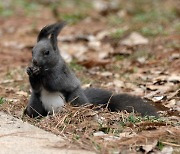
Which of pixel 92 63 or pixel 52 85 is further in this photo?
pixel 92 63

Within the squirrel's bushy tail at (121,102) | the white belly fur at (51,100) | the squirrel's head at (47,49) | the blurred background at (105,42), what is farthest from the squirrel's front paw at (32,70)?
the blurred background at (105,42)

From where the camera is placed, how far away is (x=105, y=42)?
30.6ft

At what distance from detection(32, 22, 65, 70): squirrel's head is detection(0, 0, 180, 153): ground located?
507mm

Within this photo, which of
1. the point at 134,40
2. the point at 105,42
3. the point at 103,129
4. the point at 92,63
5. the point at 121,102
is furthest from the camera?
the point at 105,42

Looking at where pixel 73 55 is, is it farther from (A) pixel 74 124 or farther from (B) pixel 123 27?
(A) pixel 74 124

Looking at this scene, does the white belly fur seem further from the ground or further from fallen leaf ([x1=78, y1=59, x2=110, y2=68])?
fallen leaf ([x1=78, y1=59, x2=110, y2=68])

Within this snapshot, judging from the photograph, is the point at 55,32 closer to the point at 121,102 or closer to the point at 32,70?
the point at 32,70

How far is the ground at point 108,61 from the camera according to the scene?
172 inches

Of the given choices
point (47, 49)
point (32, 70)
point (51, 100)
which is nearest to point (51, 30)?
point (47, 49)

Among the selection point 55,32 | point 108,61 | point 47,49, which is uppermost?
point 55,32

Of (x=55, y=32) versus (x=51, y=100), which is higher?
(x=55, y=32)


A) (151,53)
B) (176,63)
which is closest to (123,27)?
(151,53)

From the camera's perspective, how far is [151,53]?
8336 mm

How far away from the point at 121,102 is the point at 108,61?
8.33 feet
